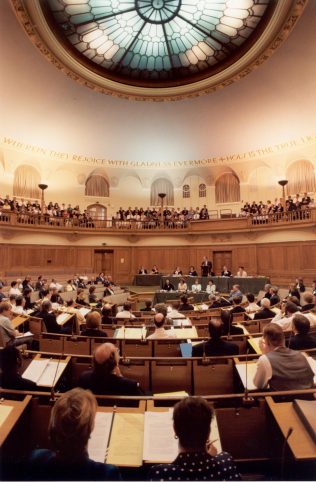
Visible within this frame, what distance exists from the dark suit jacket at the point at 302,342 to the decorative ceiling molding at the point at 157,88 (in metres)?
11.9

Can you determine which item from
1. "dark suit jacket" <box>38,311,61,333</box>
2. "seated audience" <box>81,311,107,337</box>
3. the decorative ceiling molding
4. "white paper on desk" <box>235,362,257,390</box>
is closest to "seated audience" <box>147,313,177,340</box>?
"seated audience" <box>81,311,107,337</box>

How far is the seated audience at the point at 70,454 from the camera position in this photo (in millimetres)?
1505

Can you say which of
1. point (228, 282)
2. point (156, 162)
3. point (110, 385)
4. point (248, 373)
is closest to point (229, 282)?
point (228, 282)

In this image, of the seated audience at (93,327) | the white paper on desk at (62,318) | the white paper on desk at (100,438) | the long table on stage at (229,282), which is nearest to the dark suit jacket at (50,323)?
the white paper on desk at (62,318)

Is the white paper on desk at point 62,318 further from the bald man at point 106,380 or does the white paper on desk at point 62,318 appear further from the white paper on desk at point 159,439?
the white paper on desk at point 159,439

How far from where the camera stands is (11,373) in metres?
2.80

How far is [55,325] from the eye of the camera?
5512 millimetres

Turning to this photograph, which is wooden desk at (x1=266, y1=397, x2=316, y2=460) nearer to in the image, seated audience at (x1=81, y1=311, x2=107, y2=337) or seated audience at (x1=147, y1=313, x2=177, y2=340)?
seated audience at (x1=147, y1=313, x2=177, y2=340)

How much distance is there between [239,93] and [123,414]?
16.6 m

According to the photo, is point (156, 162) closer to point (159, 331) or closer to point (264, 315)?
point (264, 315)

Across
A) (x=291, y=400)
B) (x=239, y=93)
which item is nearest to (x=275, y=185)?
(x=239, y=93)

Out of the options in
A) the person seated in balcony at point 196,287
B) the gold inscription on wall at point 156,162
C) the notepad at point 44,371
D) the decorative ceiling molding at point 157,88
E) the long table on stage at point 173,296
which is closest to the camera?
the notepad at point 44,371

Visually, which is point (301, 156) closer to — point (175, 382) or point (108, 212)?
point (108, 212)

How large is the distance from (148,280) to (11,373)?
1548cm
